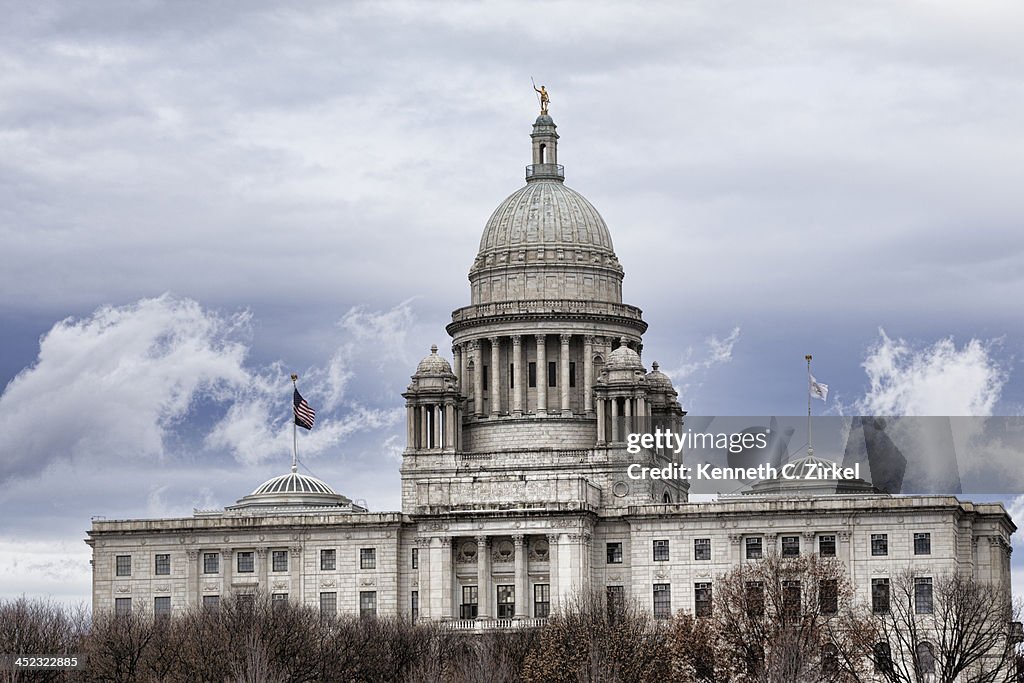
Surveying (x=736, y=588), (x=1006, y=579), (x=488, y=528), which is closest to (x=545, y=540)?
(x=488, y=528)

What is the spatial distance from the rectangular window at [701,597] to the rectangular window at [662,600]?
1887 millimetres

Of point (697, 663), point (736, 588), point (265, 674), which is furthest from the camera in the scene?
point (736, 588)

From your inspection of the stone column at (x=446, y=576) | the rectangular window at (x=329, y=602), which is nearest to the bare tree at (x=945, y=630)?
the stone column at (x=446, y=576)

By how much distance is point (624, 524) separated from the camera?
190m

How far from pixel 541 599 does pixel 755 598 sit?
25923mm

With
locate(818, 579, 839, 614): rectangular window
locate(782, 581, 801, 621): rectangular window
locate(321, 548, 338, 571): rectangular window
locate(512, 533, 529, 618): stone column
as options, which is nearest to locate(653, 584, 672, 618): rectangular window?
locate(512, 533, 529, 618): stone column

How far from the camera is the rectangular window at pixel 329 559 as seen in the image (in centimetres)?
19200

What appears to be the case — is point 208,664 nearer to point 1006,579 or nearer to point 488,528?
point 488,528

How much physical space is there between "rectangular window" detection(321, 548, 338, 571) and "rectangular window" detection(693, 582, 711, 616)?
27.7 metres

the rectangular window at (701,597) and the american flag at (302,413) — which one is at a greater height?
the american flag at (302,413)

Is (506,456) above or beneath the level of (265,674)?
above

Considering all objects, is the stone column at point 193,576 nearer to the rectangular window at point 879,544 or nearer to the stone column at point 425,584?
the stone column at point 425,584

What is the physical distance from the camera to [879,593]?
18250 cm

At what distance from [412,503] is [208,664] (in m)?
44.0
